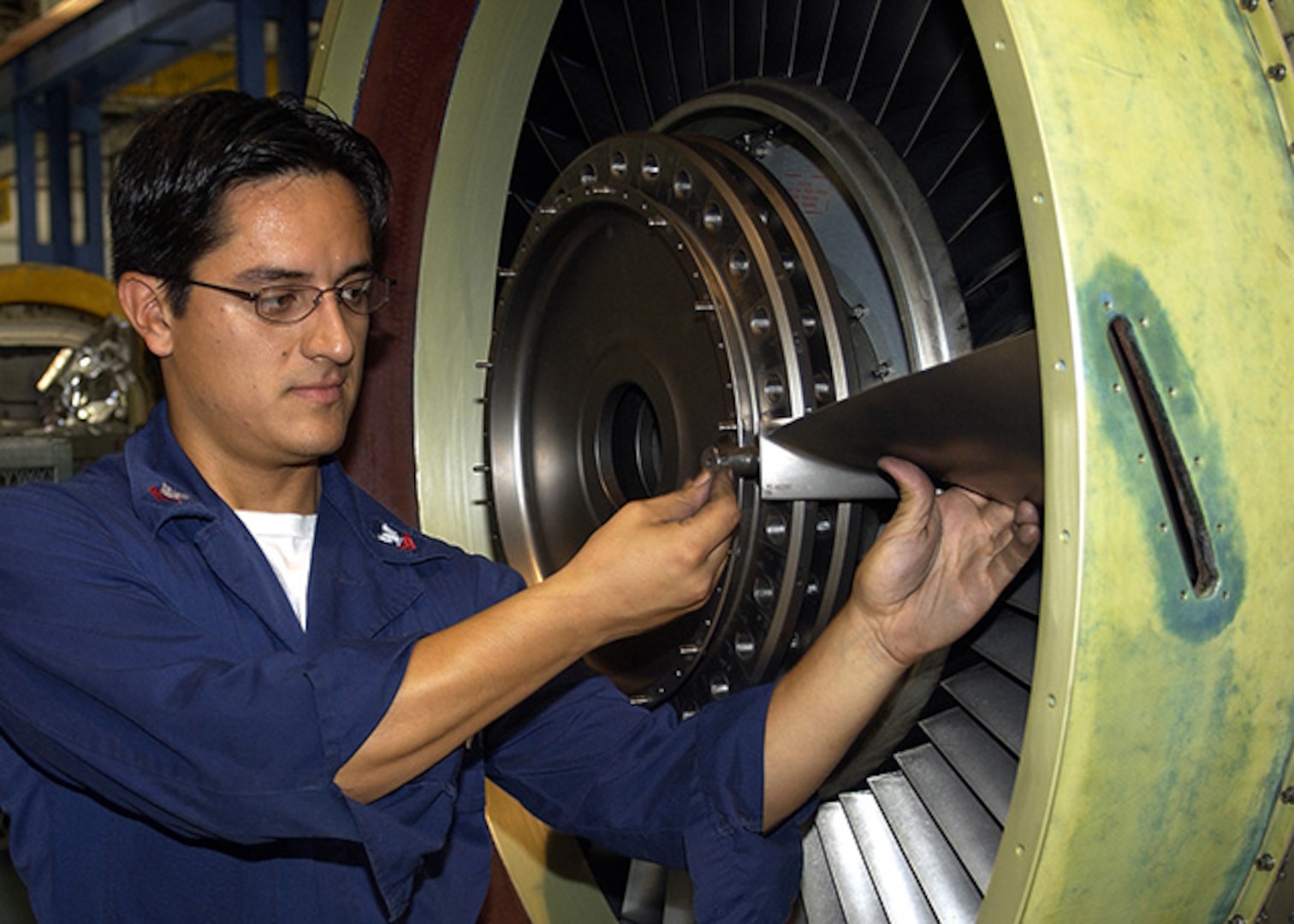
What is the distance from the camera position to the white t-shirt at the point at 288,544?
5.45 ft

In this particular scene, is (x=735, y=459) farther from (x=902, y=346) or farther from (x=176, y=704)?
(x=176, y=704)

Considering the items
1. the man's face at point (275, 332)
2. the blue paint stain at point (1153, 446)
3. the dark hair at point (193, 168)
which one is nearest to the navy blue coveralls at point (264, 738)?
the man's face at point (275, 332)

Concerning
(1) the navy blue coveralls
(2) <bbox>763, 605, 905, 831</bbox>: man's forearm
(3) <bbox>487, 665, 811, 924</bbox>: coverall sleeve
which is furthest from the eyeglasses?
(2) <bbox>763, 605, 905, 831</bbox>: man's forearm

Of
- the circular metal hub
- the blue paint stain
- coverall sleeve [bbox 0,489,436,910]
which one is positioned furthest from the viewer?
the circular metal hub

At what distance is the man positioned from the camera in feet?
4.16

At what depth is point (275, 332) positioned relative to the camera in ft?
4.99

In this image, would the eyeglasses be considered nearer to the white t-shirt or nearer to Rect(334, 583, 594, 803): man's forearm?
the white t-shirt

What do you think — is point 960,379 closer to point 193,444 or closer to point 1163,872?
point 1163,872

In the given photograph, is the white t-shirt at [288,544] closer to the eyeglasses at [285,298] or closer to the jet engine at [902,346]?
the eyeglasses at [285,298]

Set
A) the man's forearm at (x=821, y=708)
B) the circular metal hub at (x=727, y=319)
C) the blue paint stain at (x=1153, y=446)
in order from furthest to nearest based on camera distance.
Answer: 1. the circular metal hub at (x=727, y=319)
2. the man's forearm at (x=821, y=708)
3. the blue paint stain at (x=1153, y=446)

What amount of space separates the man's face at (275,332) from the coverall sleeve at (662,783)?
47 centimetres

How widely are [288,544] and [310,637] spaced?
0.20 meters

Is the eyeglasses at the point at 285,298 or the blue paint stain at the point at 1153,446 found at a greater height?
the eyeglasses at the point at 285,298

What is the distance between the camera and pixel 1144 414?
3.00ft
